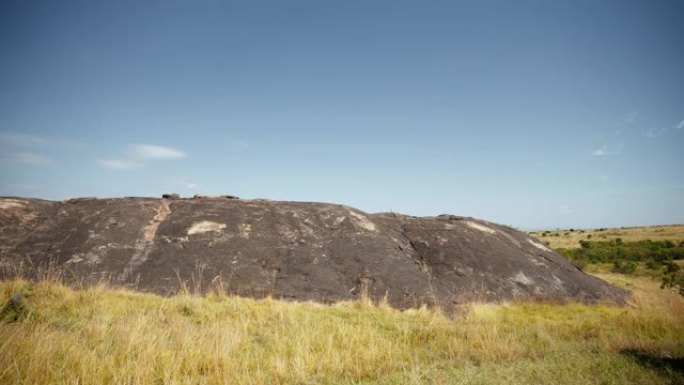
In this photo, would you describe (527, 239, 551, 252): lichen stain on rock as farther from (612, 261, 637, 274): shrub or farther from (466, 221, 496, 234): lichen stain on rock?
(612, 261, 637, 274): shrub

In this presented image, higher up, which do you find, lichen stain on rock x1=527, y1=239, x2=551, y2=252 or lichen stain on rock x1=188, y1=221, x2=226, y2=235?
lichen stain on rock x1=188, y1=221, x2=226, y2=235

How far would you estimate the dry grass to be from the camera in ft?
14.7

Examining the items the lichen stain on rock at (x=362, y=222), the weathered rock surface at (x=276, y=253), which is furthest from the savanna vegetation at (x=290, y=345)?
the lichen stain on rock at (x=362, y=222)

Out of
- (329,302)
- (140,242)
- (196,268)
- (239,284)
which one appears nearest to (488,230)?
(329,302)

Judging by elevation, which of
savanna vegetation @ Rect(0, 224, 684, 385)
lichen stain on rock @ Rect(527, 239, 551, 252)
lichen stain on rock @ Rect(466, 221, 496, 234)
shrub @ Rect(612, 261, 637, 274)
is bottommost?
shrub @ Rect(612, 261, 637, 274)

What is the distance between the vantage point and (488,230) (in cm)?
1742

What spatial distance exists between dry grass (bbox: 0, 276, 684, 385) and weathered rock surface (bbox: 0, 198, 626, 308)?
6.18ft

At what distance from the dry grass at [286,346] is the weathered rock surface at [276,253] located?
74.2 inches

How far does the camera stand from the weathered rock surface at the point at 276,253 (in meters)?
11.3

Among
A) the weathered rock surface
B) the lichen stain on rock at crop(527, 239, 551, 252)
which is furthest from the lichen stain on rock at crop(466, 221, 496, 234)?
the lichen stain on rock at crop(527, 239, 551, 252)

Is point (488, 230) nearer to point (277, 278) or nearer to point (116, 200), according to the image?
point (277, 278)

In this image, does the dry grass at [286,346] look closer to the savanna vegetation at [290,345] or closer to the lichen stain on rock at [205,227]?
the savanna vegetation at [290,345]

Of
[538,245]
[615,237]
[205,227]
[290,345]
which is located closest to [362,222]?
[205,227]

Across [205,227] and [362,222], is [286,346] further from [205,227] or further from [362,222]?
[362,222]
